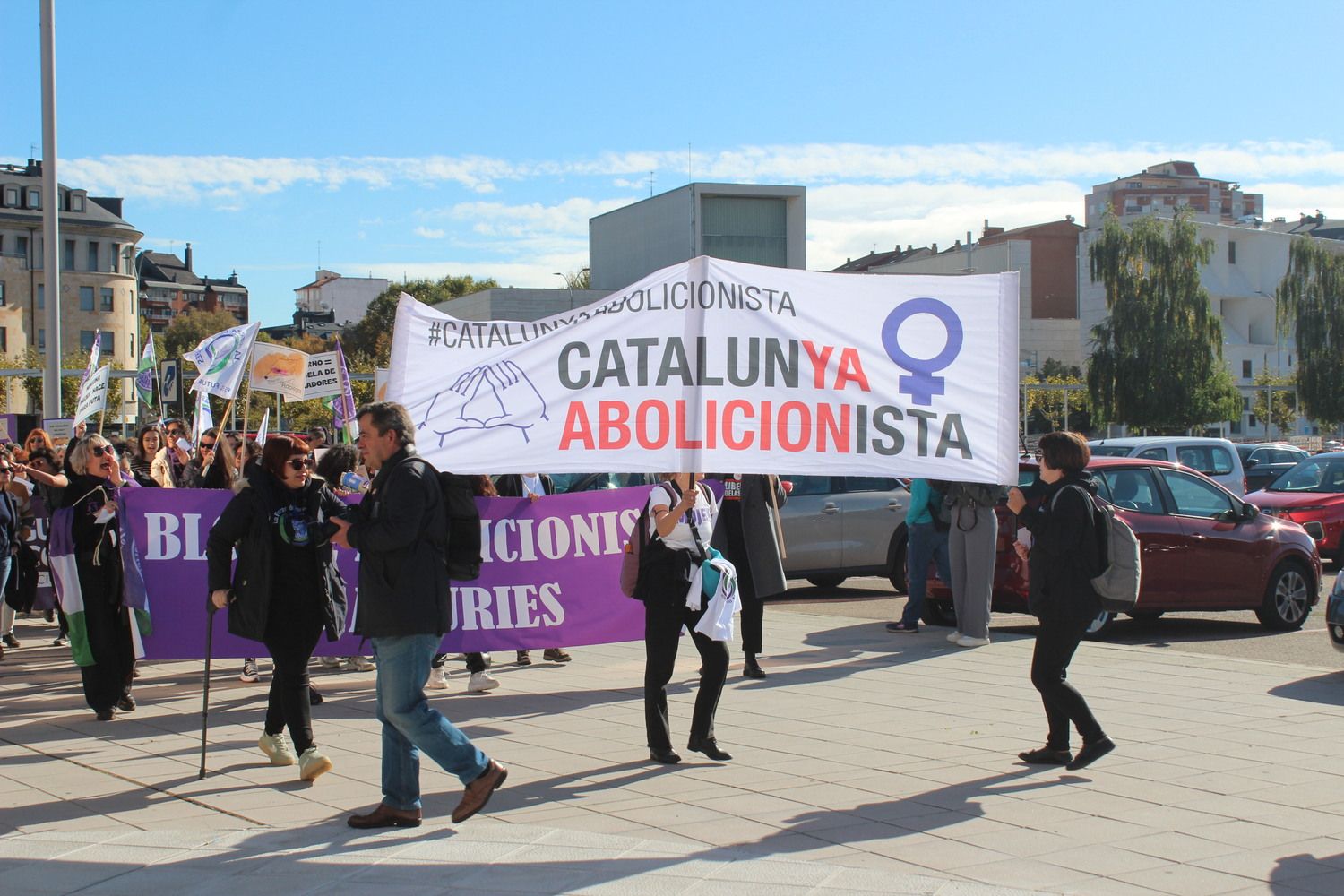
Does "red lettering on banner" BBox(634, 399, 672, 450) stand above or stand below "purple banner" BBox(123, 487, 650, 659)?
above

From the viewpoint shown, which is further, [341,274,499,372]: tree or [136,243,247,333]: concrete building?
[136,243,247,333]: concrete building

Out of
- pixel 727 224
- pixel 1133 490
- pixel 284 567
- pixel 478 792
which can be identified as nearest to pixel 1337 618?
pixel 1133 490

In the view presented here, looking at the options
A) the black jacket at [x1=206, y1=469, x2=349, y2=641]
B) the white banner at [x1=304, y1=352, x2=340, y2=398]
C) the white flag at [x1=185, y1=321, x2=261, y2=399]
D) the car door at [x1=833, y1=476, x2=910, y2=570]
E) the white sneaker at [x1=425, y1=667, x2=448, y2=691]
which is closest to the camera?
the black jacket at [x1=206, y1=469, x2=349, y2=641]

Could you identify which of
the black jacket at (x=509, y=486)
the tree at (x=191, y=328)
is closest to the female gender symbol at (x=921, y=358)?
the black jacket at (x=509, y=486)

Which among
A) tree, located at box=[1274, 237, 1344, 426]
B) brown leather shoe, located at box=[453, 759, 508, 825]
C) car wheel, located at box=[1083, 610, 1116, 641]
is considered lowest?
car wheel, located at box=[1083, 610, 1116, 641]

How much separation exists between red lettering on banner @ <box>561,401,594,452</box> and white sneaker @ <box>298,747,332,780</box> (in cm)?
197

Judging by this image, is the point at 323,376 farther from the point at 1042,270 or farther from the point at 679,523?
the point at 1042,270

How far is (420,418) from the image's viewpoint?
746 cm

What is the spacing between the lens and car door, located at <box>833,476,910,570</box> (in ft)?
55.5

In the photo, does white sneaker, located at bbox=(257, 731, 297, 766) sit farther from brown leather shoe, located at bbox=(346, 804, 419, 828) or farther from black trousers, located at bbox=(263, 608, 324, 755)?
brown leather shoe, located at bbox=(346, 804, 419, 828)

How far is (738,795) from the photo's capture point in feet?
22.3

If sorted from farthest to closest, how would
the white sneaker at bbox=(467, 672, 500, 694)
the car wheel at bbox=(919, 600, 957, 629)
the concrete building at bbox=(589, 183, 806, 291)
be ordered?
1. the concrete building at bbox=(589, 183, 806, 291)
2. the car wheel at bbox=(919, 600, 957, 629)
3. the white sneaker at bbox=(467, 672, 500, 694)

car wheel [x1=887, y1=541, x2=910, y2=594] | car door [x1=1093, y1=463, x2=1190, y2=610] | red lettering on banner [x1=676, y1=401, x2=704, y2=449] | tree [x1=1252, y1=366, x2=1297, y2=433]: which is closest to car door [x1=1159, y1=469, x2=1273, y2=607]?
car door [x1=1093, y1=463, x2=1190, y2=610]

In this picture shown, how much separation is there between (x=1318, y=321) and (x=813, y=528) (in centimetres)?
6447
